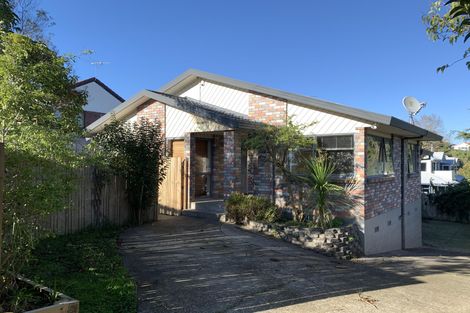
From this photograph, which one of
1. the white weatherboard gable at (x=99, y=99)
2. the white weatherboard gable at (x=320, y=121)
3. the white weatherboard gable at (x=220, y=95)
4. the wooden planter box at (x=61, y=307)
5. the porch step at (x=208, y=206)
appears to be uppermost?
the white weatherboard gable at (x=99, y=99)

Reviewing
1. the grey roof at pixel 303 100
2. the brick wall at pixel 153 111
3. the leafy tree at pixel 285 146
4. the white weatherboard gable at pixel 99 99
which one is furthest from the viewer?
the white weatherboard gable at pixel 99 99

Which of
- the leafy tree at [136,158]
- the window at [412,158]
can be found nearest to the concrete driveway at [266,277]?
the leafy tree at [136,158]

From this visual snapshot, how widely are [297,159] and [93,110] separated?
66.4 ft

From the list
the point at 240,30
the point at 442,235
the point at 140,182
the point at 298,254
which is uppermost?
the point at 240,30

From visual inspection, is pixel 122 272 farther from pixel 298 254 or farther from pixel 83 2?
pixel 83 2

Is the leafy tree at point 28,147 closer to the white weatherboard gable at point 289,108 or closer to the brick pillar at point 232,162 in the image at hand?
the brick pillar at point 232,162

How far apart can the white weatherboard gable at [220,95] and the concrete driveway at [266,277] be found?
465 centimetres

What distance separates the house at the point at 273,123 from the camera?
10625 mm

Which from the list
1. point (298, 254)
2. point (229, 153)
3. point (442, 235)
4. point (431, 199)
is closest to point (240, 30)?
point (229, 153)

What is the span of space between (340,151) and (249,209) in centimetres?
306

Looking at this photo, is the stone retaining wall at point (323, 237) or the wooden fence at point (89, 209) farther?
the stone retaining wall at point (323, 237)

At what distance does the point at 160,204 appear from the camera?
1286 centimetres

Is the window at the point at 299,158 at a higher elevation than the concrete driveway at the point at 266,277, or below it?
higher

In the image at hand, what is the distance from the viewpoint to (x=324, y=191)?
33.1 ft
